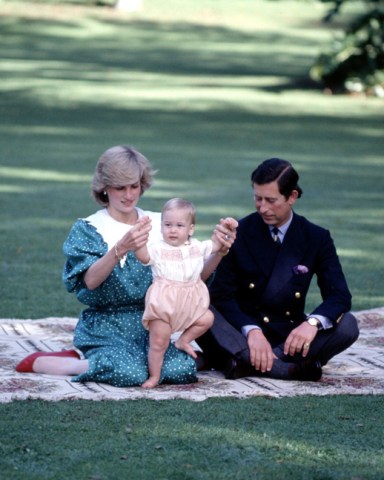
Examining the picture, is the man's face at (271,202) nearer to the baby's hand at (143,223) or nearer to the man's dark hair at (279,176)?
the man's dark hair at (279,176)

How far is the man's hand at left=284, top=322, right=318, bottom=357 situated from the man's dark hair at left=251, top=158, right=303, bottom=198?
0.69 metres

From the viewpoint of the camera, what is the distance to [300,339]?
19.7 feet

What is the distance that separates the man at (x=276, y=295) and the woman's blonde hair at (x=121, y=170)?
0.58 meters

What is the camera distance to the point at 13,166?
15.9 m

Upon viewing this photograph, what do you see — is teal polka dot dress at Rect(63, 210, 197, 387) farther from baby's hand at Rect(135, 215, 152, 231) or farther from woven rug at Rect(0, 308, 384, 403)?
baby's hand at Rect(135, 215, 152, 231)

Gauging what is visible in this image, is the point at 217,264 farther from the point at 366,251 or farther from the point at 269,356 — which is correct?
the point at 366,251

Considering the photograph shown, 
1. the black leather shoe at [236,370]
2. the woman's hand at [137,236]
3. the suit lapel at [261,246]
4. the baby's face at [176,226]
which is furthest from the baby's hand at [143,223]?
the black leather shoe at [236,370]

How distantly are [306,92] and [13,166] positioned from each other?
41.6 feet

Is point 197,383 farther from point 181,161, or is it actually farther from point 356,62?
point 356,62

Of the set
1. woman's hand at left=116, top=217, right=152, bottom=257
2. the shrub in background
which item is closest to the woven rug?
woman's hand at left=116, top=217, right=152, bottom=257

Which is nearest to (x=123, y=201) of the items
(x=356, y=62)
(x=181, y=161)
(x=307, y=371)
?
(x=307, y=371)

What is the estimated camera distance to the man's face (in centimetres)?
612

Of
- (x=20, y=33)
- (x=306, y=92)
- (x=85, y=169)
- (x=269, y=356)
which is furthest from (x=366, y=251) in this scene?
(x=20, y=33)

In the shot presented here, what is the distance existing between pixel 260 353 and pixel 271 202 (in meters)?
0.78
